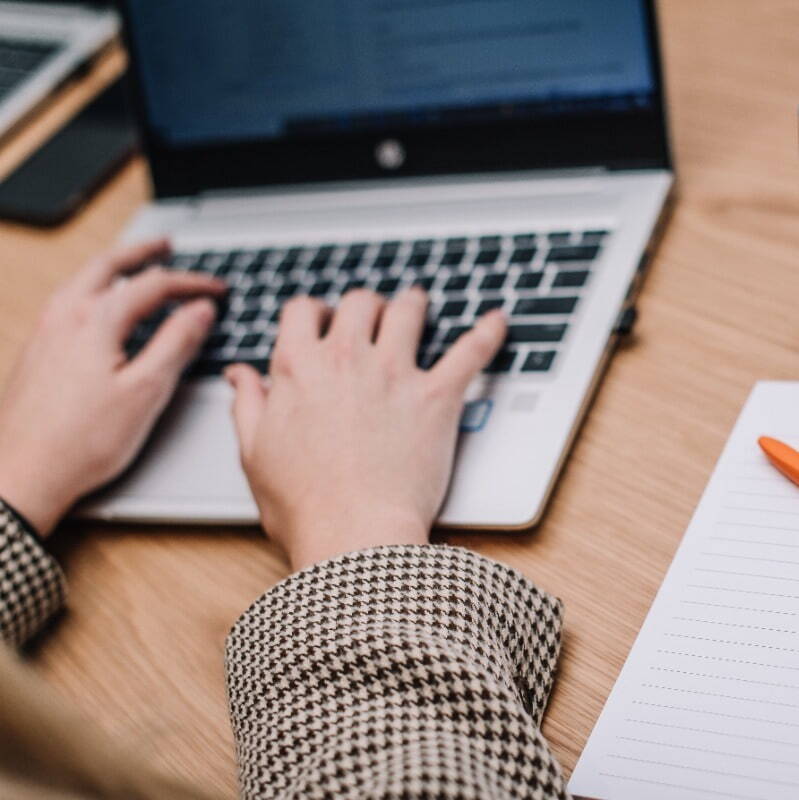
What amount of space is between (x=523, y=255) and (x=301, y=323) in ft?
0.50

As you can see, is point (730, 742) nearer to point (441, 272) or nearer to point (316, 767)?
point (316, 767)

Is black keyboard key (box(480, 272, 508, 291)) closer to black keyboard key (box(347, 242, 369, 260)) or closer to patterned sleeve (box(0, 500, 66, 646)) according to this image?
black keyboard key (box(347, 242, 369, 260))

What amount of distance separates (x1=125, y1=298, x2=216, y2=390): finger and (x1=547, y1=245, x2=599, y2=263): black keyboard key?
→ 9.2 inches

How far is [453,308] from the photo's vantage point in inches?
27.5

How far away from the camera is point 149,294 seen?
2.52ft

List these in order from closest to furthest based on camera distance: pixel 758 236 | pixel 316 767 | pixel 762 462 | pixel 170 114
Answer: pixel 316 767 < pixel 762 462 < pixel 758 236 < pixel 170 114

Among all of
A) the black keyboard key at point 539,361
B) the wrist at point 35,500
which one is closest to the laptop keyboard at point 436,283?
the black keyboard key at point 539,361

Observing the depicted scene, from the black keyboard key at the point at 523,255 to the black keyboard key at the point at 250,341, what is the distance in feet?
0.58

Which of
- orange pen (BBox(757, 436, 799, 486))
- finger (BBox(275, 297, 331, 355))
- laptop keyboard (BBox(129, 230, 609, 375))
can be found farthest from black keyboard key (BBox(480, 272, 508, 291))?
orange pen (BBox(757, 436, 799, 486))

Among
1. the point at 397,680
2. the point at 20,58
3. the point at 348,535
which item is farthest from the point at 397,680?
the point at 20,58

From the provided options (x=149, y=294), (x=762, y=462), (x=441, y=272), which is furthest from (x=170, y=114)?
(x=762, y=462)

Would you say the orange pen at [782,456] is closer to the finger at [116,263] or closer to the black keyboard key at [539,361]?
the black keyboard key at [539,361]

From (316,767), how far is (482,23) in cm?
51

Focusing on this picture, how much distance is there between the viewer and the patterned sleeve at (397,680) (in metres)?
0.43
